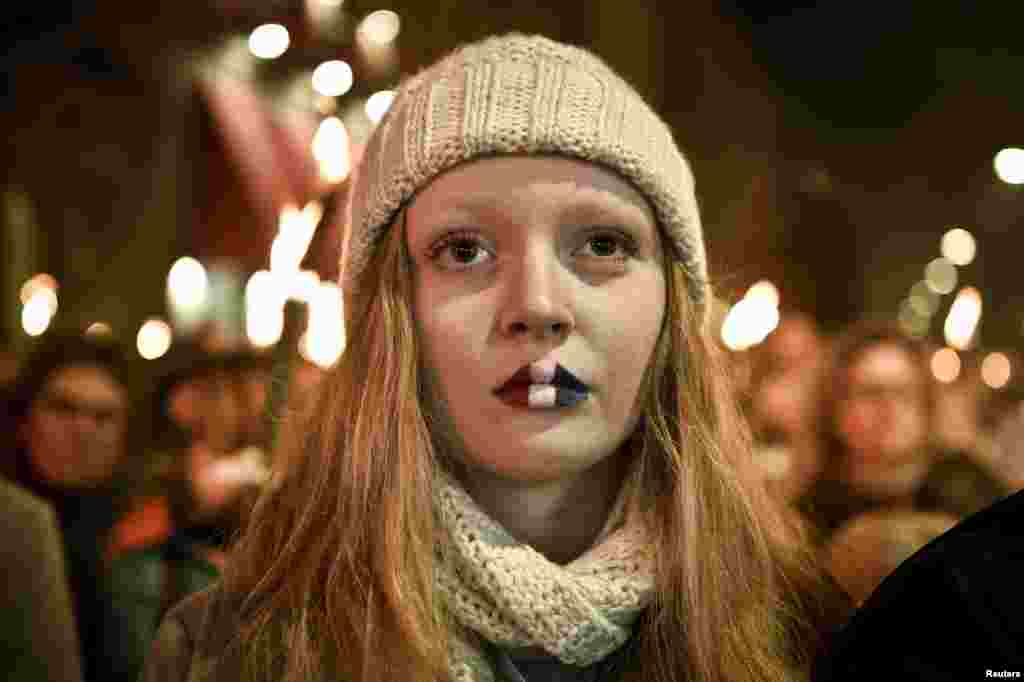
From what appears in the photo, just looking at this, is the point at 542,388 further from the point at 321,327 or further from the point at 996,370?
the point at 996,370

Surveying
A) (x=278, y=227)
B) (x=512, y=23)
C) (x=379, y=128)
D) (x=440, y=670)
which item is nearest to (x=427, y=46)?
(x=512, y=23)

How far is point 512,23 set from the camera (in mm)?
1476

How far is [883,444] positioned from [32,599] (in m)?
1.41

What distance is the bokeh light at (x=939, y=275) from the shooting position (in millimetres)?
2129

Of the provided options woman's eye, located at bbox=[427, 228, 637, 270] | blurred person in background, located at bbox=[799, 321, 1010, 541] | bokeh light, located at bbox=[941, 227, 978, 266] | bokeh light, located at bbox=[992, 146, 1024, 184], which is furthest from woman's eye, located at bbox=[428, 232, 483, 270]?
bokeh light, located at bbox=[941, 227, 978, 266]

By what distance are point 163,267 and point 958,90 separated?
60.6 inches

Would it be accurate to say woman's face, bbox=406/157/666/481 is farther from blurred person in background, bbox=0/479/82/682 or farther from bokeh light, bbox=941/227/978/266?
bokeh light, bbox=941/227/978/266

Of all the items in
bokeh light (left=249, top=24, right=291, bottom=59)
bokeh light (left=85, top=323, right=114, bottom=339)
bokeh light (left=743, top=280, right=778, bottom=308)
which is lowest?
bokeh light (left=85, top=323, right=114, bottom=339)

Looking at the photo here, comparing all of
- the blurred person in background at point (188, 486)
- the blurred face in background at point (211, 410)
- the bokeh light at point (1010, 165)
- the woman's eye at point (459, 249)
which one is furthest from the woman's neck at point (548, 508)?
the bokeh light at point (1010, 165)

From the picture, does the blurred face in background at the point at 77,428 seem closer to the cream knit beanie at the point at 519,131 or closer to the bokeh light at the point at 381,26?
the cream knit beanie at the point at 519,131

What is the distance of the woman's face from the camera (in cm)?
100

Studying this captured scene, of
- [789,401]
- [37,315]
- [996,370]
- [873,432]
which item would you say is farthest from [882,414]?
[37,315]

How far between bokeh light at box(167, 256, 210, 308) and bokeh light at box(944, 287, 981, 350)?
1.49 meters

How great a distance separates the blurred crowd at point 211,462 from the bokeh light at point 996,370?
28 millimetres
